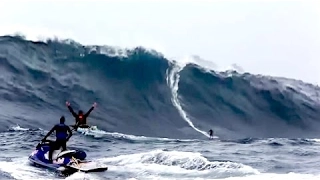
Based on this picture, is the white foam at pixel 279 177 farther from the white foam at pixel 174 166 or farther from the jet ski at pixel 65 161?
the jet ski at pixel 65 161

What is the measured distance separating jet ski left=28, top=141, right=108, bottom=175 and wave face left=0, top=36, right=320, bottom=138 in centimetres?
1222

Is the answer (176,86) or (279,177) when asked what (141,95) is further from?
(279,177)

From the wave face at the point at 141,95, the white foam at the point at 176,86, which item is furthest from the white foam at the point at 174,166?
the white foam at the point at 176,86

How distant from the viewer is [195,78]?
162 ft

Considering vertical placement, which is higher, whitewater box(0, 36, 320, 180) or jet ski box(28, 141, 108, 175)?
whitewater box(0, 36, 320, 180)

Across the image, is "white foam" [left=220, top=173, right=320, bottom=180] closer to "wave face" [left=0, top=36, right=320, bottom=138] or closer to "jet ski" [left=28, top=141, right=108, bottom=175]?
"jet ski" [left=28, top=141, right=108, bottom=175]

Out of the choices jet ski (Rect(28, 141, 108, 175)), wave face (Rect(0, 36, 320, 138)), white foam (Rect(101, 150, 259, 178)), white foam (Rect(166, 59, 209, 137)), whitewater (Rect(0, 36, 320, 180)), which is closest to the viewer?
white foam (Rect(101, 150, 259, 178))

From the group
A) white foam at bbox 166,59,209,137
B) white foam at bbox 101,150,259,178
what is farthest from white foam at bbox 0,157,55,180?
white foam at bbox 166,59,209,137

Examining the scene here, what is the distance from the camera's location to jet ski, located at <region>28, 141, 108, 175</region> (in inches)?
835

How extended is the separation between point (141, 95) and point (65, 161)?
22.8 m

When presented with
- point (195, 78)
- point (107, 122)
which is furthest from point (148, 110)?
point (195, 78)

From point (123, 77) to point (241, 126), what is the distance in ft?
30.0

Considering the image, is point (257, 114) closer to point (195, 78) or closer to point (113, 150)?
point (195, 78)

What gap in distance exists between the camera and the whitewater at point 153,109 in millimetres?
25062
